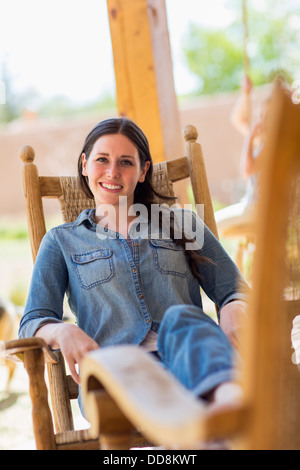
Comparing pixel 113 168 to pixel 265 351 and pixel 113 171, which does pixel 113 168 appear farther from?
pixel 265 351

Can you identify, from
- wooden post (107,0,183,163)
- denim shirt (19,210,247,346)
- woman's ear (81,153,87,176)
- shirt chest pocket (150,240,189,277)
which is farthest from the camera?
wooden post (107,0,183,163)

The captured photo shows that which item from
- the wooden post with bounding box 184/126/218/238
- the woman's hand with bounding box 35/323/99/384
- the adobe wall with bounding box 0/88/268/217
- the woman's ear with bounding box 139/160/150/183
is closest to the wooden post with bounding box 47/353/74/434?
the woman's hand with bounding box 35/323/99/384

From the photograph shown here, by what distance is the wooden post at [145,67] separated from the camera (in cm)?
252

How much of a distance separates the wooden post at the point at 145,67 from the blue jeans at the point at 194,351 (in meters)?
1.54

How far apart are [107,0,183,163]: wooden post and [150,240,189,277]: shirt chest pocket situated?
0.96m

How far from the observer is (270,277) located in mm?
780

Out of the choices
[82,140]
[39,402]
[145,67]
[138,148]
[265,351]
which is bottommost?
[82,140]

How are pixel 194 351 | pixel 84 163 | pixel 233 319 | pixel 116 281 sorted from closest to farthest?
1. pixel 194 351
2. pixel 233 319
3. pixel 116 281
4. pixel 84 163

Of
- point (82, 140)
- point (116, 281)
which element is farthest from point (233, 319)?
point (82, 140)

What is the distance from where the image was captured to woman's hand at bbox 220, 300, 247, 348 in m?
1.40

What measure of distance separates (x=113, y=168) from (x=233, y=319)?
21.5 inches

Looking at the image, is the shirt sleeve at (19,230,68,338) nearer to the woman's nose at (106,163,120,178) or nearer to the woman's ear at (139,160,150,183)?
the woman's nose at (106,163,120,178)

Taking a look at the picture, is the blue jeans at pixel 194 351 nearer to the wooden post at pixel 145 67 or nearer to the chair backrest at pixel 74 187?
the chair backrest at pixel 74 187

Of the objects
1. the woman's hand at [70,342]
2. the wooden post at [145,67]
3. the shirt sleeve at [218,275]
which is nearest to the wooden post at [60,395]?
the woman's hand at [70,342]
